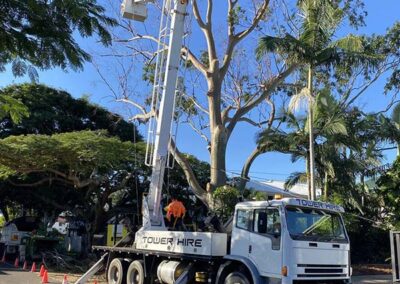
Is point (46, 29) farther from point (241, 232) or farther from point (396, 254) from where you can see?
point (396, 254)

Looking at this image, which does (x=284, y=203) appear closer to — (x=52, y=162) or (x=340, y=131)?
(x=340, y=131)

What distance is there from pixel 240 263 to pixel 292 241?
159 centimetres

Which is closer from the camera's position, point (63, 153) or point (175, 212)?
point (175, 212)

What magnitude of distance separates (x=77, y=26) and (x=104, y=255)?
37.5 feet

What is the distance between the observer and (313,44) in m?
19.8

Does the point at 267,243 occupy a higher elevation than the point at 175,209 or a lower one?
lower

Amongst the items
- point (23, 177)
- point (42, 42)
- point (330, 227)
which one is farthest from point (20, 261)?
point (42, 42)

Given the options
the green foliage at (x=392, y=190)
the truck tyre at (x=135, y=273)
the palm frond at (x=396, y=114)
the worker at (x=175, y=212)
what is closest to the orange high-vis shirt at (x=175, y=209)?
the worker at (x=175, y=212)

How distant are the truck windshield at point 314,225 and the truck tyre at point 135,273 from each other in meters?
5.15

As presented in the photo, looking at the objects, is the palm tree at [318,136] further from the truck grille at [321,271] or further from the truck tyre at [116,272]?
the truck grille at [321,271]

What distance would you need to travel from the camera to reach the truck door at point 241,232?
1159cm

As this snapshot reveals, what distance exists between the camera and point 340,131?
22.2 m

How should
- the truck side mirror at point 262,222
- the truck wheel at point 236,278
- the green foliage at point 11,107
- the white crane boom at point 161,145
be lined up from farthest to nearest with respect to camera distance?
the white crane boom at point 161,145 < the truck wheel at point 236,278 < the truck side mirror at point 262,222 < the green foliage at point 11,107

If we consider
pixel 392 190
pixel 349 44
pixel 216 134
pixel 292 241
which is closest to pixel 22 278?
pixel 216 134
